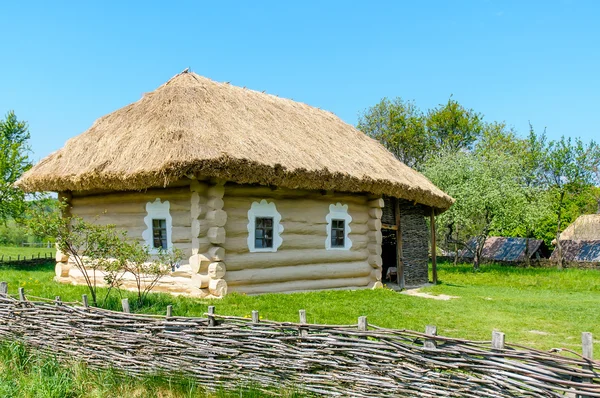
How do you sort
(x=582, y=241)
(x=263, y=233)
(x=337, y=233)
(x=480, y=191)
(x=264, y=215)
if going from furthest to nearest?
(x=582, y=241) < (x=480, y=191) < (x=337, y=233) < (x=263, y=233) < (x=264, y=215)

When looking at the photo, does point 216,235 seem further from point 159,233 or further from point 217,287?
point 159,233

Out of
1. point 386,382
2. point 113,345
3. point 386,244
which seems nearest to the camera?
point 386,382

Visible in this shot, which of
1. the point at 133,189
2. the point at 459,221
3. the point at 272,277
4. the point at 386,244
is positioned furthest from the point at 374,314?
the point at 459,221

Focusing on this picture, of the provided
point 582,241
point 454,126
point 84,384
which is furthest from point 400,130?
point 84,384

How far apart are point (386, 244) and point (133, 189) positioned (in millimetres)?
9600

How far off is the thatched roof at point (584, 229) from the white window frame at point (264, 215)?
104ft

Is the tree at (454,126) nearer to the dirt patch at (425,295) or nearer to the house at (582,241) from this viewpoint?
the house at (582,241)

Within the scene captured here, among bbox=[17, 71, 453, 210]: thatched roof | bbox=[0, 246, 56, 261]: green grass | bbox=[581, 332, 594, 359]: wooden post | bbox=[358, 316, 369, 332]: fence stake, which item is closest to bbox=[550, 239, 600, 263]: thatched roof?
bbox=[17, 71, 453, 210]: thatched roof

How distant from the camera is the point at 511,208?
23984 millimetres

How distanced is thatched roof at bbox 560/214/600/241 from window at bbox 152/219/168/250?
33.6 metres

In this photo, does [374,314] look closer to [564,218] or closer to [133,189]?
[133,189]

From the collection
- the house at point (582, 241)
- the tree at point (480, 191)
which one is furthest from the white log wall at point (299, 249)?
the house at point (582, 241)

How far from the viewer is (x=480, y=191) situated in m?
24.0

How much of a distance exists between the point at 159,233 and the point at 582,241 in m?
32.7
